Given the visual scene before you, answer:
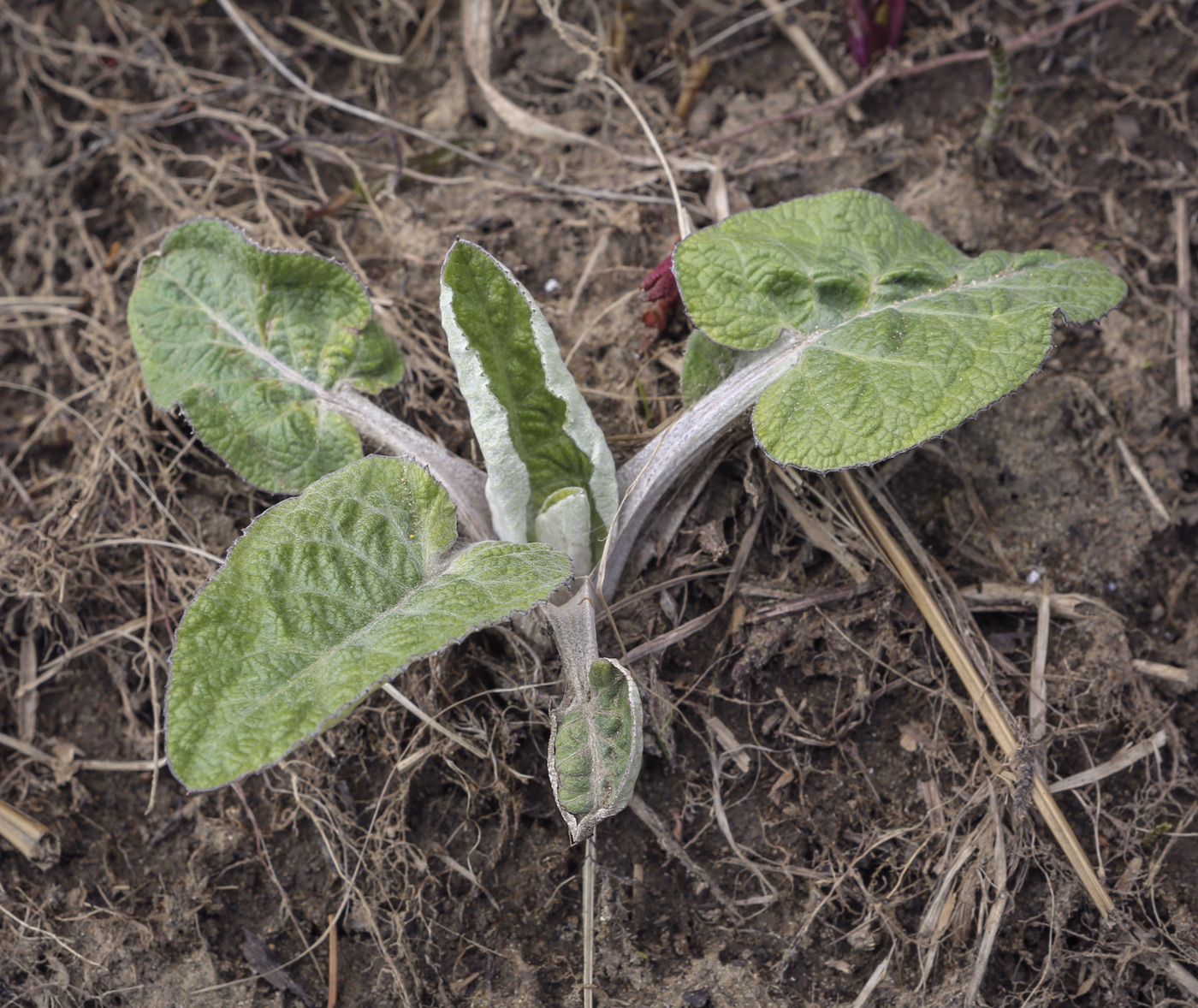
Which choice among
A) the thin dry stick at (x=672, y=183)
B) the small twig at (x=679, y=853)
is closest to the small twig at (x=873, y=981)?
the small twig at (x=679, y=853)

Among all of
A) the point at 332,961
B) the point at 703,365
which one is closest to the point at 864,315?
the point at 703,365

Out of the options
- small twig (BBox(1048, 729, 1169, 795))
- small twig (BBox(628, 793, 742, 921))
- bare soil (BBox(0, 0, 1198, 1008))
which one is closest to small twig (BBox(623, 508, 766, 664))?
bare soil (BBox(0, 0, 1198, 1008))

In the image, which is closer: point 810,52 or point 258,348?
point 258,348

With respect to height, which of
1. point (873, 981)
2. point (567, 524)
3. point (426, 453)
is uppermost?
point (426, 453)

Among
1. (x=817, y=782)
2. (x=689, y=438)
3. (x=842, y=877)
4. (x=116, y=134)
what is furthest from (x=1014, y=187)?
(x=116, y=134)

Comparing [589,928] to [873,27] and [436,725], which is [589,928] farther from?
[873,27]

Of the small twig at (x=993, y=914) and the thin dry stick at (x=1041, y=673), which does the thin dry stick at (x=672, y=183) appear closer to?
the thin dry stick at (x=1041, y=673)

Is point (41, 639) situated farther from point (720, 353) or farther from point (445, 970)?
point (720, 353)
